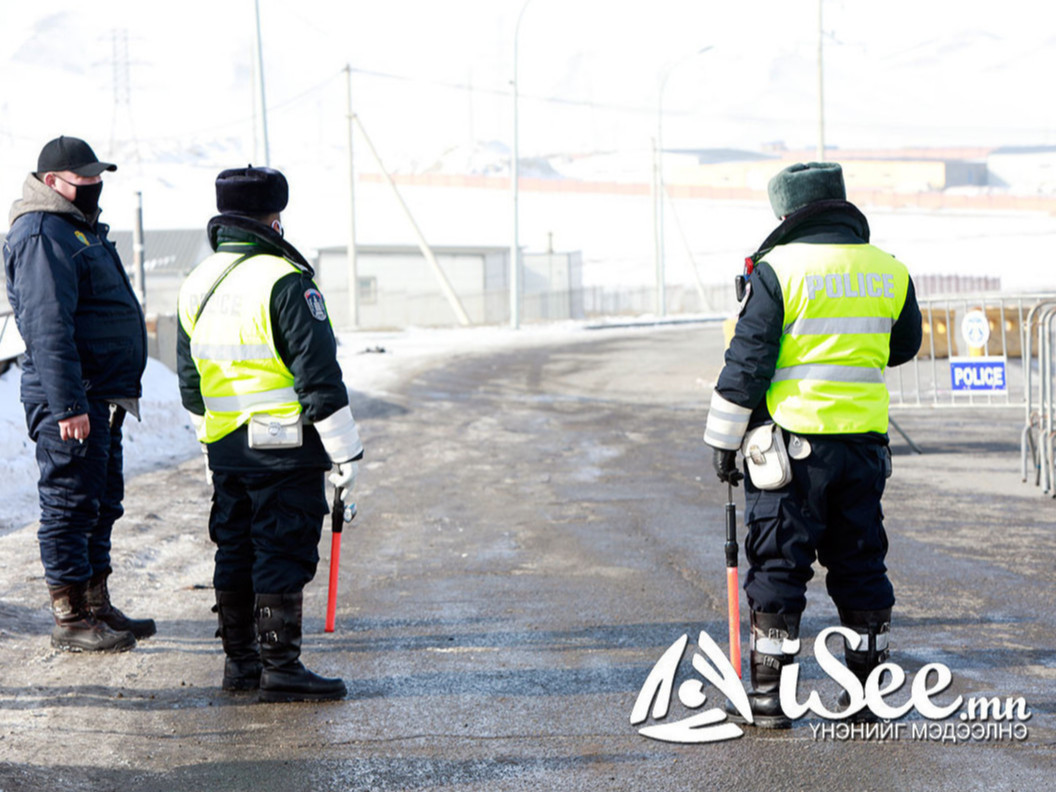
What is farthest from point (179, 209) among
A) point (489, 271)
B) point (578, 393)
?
point (578, 393)

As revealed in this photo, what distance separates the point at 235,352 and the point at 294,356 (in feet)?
0.82

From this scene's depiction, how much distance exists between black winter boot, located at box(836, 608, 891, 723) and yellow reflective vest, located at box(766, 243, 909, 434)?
0.64 meters

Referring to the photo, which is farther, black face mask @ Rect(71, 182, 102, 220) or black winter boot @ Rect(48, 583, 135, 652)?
black face mask @ Rect(71, 182, 102, 220)

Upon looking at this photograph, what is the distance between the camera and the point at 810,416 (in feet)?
14.5

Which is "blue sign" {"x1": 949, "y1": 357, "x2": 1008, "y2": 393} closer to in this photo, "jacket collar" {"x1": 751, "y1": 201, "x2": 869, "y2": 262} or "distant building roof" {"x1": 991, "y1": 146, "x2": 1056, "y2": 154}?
"jacket collar" {"x1": 751, "y1": 201, "x2": 869, "y2": 262}

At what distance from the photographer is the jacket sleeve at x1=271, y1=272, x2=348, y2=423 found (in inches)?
181

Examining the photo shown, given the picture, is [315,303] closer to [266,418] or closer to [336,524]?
[266,418]

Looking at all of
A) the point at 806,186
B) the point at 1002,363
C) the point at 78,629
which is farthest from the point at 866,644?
the point at 1002,363

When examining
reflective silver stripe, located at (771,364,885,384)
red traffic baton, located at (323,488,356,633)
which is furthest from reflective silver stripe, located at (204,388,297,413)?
reflective silver stripe, located at (771,364,885,384)

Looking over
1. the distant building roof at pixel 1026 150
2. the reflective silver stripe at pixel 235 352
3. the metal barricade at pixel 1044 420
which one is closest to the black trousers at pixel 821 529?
the reflective silver stripe at pixel 235 352

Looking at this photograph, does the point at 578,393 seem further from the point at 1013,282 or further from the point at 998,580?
the point at 1013,282

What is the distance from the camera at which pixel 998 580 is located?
670cm

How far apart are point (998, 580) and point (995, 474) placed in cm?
415

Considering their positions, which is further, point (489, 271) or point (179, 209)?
point (179, 209)
